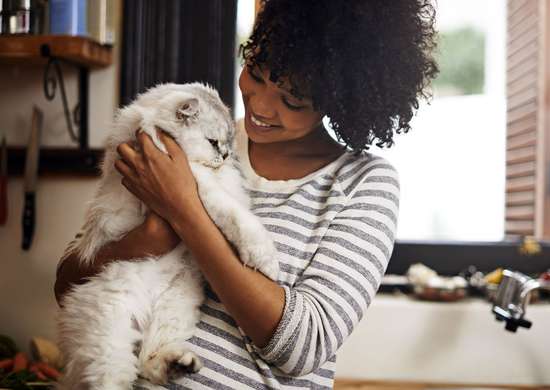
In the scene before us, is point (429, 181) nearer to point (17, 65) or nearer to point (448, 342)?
point (448, 342)

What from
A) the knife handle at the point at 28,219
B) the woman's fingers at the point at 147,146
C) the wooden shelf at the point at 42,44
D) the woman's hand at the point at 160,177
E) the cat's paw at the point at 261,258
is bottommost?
the knife handle at the point at 28,219

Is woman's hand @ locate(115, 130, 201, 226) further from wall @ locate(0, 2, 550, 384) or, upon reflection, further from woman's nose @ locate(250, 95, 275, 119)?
wall @ locate(0, 2, 550, 384)

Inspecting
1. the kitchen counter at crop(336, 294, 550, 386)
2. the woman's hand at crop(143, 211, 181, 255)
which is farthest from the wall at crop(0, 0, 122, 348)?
the woman's hand at crop(143, 211, 181, 255)

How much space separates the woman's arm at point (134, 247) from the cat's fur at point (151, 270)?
0.7 inches

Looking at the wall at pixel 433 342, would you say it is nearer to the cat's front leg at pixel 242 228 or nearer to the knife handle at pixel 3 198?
the knife handle at pixel 3 198

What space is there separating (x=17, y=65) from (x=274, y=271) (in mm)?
1608

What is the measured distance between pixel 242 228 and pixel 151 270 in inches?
8.5

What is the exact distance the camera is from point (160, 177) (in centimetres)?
97

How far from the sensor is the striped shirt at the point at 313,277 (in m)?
0.90

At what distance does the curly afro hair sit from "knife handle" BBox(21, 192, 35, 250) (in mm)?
1263

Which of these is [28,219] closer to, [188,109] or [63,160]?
[63,160]

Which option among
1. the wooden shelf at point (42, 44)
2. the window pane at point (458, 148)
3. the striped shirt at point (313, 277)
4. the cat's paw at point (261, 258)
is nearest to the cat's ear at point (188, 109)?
the striped shirt at point (313, 277)

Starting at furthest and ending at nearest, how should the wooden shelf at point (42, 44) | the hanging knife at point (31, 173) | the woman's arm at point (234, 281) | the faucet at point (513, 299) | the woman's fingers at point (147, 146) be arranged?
1. the hanging knife at point (31, 173)
2. the wooden shelf at point (42, 44)
3. the faucet at point (513, 299)
4. the woman's fingers at point (147, 146)
5. the woman's arm at point (234, 281)

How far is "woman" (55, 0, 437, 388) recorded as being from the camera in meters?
0.90
